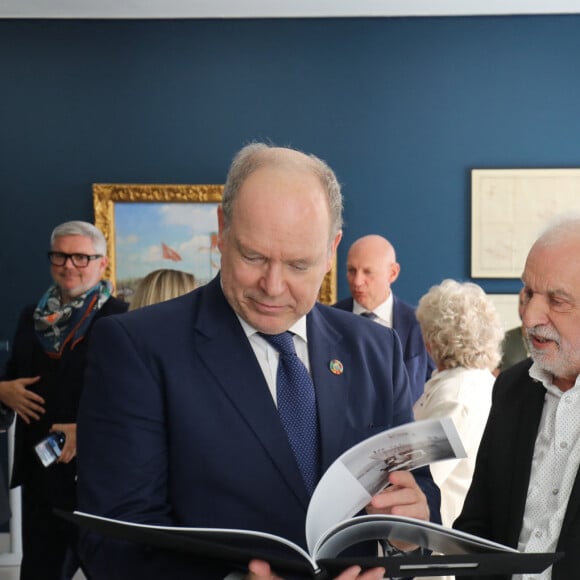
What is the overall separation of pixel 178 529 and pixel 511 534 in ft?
3.09

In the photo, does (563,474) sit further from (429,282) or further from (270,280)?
(429,282)

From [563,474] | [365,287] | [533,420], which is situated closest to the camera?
[563,474]

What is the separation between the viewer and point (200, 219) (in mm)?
5574

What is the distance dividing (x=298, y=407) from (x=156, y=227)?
13.4ft

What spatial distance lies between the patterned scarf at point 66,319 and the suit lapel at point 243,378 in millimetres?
2165

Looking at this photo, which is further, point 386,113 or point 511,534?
point 386,113

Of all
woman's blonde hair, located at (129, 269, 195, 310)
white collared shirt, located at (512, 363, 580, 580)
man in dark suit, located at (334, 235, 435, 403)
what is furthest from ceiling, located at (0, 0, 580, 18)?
white collared shirt, located at (512, 363, 580, 580)

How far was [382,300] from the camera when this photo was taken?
4.77 m

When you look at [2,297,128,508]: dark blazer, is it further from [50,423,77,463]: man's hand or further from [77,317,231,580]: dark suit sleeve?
[77,317,231,580]: dark suit sleeve

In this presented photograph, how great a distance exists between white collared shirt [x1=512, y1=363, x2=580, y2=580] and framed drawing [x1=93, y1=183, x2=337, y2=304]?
3711 mm

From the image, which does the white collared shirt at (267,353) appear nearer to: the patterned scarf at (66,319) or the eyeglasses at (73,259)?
the patterned scarf at (66,319)

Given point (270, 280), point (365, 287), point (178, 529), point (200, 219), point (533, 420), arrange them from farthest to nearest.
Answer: point (200, 219) → point (365, 287) → point (533, 420) → point (270, 280) → point (178, 529)

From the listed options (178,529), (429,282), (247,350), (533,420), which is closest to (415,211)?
(429,282)

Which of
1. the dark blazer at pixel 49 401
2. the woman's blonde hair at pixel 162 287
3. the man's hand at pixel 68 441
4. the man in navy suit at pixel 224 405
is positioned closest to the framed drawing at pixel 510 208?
the dark blazer at pixel 49 401
